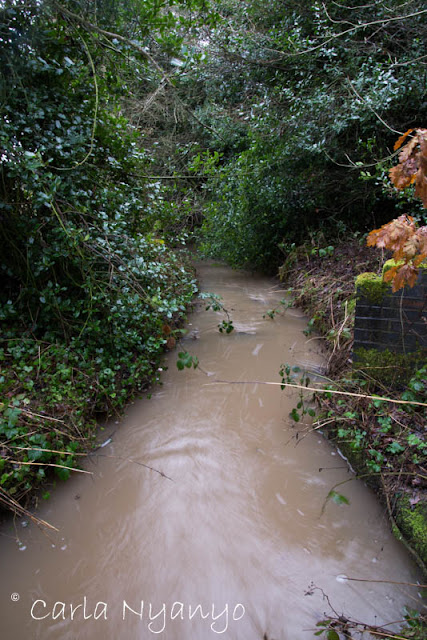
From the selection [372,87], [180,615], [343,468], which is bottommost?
[180,615]

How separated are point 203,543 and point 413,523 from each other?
3.81 ft

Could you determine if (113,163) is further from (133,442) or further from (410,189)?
(410,189)

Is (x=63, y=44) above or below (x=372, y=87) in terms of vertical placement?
below

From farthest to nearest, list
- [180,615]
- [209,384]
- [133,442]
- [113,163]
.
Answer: [209,384] → [113,163] → [133,442] → [180,615]

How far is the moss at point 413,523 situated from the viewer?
1.91 meters

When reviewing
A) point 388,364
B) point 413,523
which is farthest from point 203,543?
point 388,364

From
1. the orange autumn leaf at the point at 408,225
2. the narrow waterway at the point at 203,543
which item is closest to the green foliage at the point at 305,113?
the orange autumn leaf at the point at 408,225

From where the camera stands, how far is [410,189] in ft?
13.3

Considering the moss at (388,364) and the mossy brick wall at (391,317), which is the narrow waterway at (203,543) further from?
the mossy brick wall at (391,317)

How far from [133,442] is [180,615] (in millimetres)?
1319

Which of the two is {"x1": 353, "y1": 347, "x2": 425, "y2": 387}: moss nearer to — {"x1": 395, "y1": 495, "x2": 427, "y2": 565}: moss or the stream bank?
the stream bank

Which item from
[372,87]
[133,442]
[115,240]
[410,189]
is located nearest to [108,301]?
[115,240]

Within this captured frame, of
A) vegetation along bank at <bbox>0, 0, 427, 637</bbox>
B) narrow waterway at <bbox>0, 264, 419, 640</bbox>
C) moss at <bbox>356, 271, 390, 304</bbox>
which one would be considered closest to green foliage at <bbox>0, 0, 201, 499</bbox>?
vegetation along bank at <bbox>0, 0, 427, 637</bbox>

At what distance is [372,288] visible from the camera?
8.65ft
